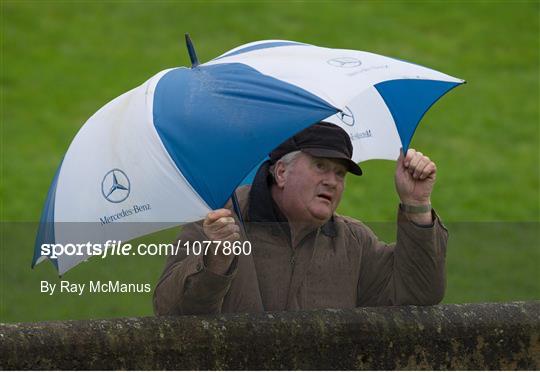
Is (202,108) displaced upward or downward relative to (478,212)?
upward

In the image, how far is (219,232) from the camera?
552 cm

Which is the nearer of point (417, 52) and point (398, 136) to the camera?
point (398, 136)

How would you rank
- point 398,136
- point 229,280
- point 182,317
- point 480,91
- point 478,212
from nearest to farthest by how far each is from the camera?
point 182,317 → point 229,280 → point 398,136 → point 478,212 → point 480,91

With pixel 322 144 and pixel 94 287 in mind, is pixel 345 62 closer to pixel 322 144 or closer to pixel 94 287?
pixel 322 144

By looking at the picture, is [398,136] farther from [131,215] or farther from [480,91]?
[480,91]

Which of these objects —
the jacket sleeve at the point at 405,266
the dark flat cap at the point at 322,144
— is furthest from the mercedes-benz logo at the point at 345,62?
the jacket sleeve at the point at 405,266

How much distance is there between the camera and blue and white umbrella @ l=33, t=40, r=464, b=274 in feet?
18.4

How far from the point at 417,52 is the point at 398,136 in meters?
9.63

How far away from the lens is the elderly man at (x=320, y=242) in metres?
5.84

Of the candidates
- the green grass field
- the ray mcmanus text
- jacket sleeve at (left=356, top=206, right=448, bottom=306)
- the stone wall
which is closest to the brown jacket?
jacket sleeve at (left=356, top=206, right=448, bottom=306)

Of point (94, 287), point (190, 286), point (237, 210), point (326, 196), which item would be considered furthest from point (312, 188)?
point (94, 287)

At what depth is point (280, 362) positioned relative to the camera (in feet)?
17.3

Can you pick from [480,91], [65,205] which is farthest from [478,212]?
[65,205]

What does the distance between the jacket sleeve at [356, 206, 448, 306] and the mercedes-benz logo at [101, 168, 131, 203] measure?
94 centimetres
